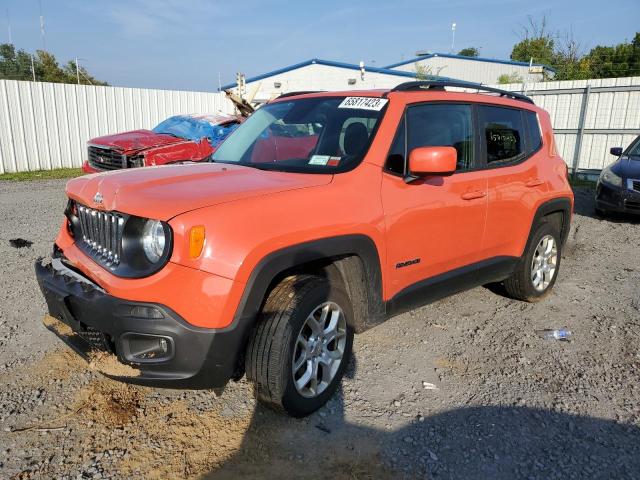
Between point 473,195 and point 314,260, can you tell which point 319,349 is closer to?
point 314,260

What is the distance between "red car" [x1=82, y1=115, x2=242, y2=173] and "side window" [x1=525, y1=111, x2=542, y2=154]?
5.10 m

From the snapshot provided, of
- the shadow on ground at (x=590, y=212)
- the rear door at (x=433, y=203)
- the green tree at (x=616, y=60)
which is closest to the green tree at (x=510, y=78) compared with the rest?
the green tree at (x=616, y=60)

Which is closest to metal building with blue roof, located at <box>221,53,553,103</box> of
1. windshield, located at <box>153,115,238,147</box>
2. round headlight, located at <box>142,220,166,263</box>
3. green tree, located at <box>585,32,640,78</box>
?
green tree, located at <box>585,32,640,78</box>

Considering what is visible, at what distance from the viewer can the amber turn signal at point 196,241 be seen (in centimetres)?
236

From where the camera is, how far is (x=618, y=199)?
835 cm

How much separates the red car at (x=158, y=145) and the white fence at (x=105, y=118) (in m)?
5.35

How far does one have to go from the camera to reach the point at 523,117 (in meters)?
4.52

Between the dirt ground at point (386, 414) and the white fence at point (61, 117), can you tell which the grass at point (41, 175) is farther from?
the dirt ground at point (386, 414)

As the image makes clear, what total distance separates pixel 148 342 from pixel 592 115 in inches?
588

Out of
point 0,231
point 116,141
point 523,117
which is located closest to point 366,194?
point 523,117

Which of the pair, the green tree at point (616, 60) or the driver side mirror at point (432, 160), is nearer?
the driver side mirror at point (432, 160)

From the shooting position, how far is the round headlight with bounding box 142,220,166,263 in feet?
8.15

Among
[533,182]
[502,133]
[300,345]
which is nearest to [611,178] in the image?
[533,182]

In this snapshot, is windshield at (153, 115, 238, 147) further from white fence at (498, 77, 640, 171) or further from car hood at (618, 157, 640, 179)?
white fence at (498, 77, 640, 171)
